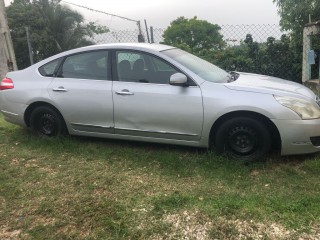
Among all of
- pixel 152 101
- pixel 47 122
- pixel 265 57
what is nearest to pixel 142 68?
pixel 152 101

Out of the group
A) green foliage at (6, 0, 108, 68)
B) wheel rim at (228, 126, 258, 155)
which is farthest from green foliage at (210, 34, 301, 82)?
green foliage at (6, 0, 108, 68)

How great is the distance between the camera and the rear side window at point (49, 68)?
5.48m

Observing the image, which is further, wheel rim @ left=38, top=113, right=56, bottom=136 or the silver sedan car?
wheel rim @ left=38, top=113, right=56, bottom=136

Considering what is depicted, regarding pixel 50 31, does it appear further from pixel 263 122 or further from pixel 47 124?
pixel 263 122

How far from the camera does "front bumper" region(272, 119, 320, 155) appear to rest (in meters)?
4.25

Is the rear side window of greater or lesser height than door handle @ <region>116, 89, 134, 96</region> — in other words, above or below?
above

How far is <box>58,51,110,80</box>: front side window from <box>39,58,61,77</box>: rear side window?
12 centimetres

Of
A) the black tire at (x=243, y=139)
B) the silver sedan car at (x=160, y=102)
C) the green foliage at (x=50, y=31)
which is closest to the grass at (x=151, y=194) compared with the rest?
the black tire at (x=243, y=139)

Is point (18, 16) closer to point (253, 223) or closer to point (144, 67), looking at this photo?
point (144, 67)

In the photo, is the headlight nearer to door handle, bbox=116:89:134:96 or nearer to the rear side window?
door handle, bbox=116:89:134:96

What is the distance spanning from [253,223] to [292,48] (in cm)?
748

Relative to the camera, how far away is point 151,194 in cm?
388

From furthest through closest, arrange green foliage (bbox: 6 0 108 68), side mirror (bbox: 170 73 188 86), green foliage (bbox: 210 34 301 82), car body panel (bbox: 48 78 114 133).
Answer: green foliage (bbox: 6 0 108 68) → green foliage (bbox: 210 34 301 82) → car body panel (bbox: 48 78 114 133) → side mirror (bbox: 170 73 188 86)

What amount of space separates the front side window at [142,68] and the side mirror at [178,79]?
162 millimetres
